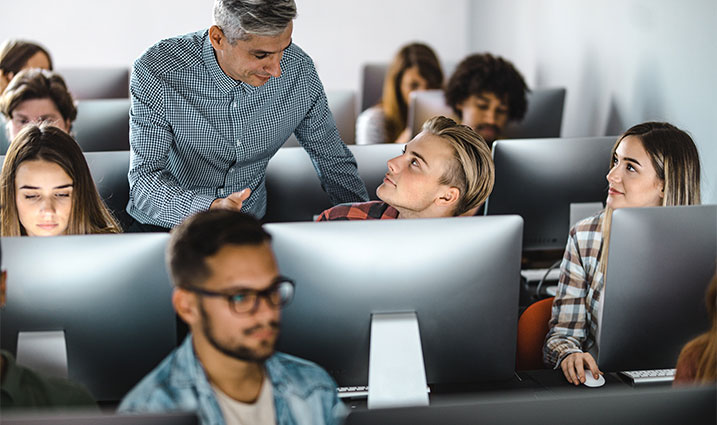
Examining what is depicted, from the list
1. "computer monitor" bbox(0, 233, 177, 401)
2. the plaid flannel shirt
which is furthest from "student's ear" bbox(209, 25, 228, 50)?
"computer monitor" bbox(0, 233, 177, 401)

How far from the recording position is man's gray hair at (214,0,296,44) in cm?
164

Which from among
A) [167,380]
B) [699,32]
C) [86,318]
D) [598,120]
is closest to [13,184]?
[86,318]

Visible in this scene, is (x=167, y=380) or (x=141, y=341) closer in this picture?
(x=167, y=380)

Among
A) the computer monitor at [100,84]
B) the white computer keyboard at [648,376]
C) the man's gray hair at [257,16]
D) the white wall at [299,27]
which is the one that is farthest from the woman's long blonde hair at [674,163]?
the white wall at [299,27]

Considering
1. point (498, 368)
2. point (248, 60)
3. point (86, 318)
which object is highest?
point (248, 60)

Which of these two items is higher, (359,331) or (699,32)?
(699,32)

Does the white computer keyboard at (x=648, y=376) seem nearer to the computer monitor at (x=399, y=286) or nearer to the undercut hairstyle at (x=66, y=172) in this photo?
the computer monitor at (x=399, y=286)

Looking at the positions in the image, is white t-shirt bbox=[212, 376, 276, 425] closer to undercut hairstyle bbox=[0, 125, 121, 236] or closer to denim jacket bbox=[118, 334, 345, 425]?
denim jacket bbox=[118, 334, 345, 425]

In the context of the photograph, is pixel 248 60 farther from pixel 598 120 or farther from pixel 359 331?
pixel 598 120

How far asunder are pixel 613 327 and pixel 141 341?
29.8 inches

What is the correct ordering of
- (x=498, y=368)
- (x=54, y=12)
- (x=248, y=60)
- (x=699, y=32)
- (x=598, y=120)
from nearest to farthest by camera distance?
(x=498, y=368)
(x=248, y=60)
(x=699, y=32)
(x=598, y=120)
(x=54, y=12)

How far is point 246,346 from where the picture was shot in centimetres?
96

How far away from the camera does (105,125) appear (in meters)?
2.58

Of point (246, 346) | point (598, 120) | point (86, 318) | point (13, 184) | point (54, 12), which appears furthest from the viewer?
point (54, 12)
